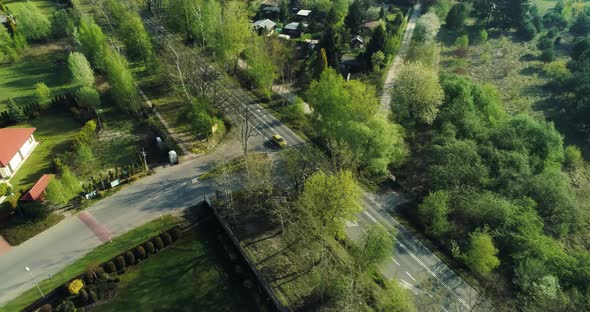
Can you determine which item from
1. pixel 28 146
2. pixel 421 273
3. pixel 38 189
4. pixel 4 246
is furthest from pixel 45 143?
pixel 421 273

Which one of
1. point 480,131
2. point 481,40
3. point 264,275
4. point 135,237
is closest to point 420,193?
point 480,131

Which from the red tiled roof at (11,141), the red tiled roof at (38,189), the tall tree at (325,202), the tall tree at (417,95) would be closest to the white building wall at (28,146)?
the red tiled roof at (11,141)

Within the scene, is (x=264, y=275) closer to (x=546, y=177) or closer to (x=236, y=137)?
(x=236, y=137)

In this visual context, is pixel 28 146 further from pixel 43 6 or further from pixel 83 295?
pixel 43 6

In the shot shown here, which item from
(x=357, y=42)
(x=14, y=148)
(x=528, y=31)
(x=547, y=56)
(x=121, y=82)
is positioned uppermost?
(x=528, y=31)

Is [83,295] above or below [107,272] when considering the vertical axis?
above

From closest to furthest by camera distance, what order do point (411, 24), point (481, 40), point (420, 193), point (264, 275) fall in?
point (264, 275)
point (420, 193)
point (481, 40)
point (411, 24)
